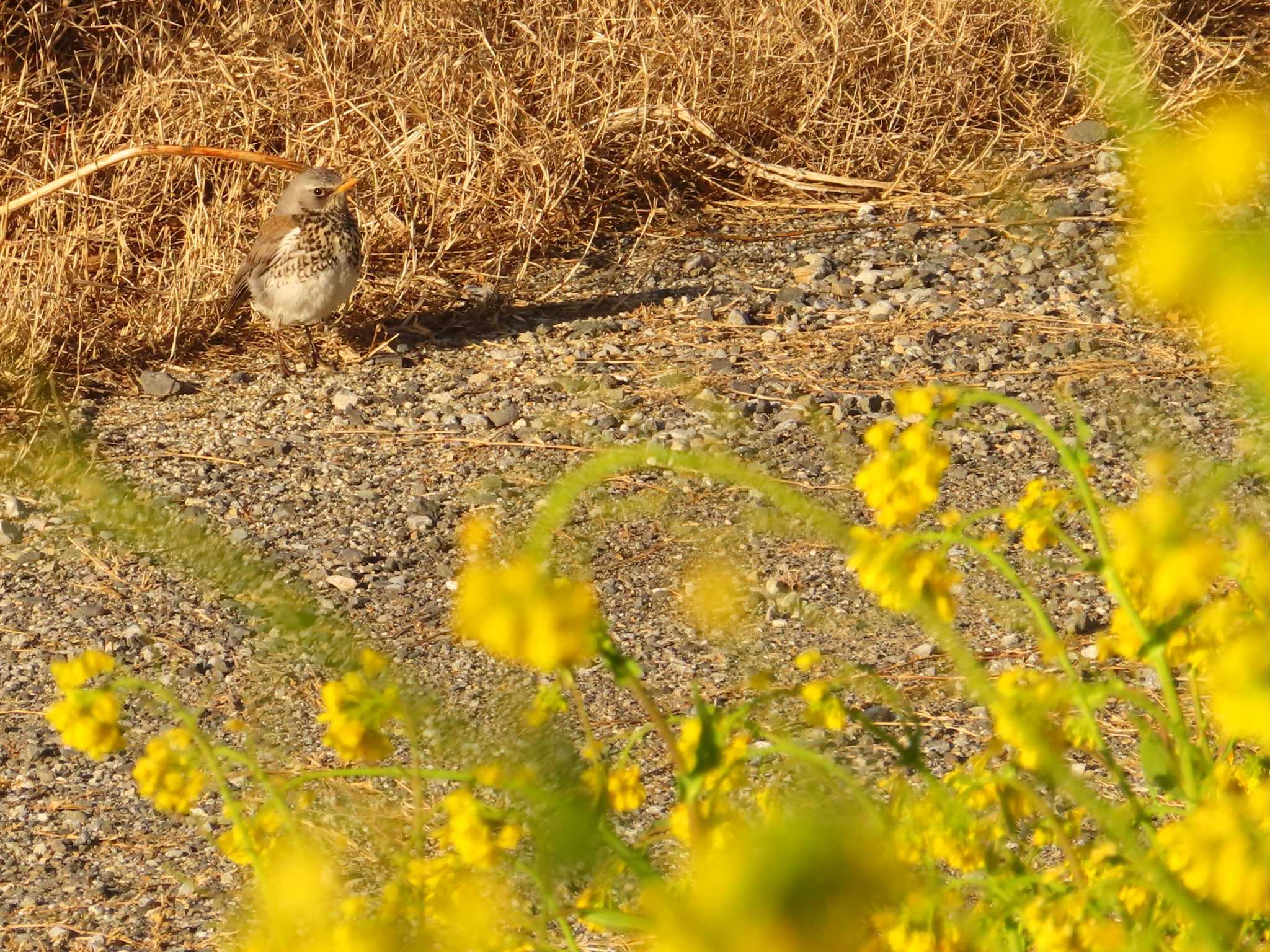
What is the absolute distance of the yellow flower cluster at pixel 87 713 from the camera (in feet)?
4.70

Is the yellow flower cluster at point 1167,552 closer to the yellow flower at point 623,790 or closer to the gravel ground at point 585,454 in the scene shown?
the yellow flower at point 623,790

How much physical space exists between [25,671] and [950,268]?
11.3ft

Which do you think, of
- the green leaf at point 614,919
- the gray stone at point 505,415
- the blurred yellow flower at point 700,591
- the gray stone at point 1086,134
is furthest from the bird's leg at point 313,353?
the green leaf at point 614,919

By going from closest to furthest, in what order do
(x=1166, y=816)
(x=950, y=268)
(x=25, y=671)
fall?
(x=1166, y=816) < (x=25, y=671) < (x=950, y=268)

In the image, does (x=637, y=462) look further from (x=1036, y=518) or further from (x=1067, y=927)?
(x=1067, y=927)

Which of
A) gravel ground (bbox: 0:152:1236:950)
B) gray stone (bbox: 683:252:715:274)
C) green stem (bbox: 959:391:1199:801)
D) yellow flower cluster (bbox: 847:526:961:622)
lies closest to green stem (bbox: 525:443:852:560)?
yellow flower cluster (bbox: 847:526:961:622)

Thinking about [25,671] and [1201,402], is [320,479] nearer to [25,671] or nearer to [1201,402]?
[25,671]

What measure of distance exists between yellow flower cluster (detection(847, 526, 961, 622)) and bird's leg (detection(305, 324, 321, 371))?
426cm

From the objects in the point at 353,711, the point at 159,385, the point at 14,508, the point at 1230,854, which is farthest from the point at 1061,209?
the point at 1230,854

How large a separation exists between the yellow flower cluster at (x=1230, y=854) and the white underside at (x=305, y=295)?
4.42 meters

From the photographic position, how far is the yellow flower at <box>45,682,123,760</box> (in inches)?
56.4

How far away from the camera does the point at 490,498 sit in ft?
15.0

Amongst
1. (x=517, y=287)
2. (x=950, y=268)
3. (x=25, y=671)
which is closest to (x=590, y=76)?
(x=517, y=287)

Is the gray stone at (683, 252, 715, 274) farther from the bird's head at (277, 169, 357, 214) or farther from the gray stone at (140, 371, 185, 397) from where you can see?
the gray stone at (140, 371, 185, 397)
